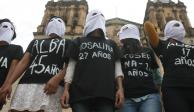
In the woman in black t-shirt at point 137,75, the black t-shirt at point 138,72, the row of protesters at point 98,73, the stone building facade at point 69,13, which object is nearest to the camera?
the row of protesters at point 98,73

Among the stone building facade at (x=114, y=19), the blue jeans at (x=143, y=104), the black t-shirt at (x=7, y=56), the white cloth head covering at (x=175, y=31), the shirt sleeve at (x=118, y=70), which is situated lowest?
the blue jeans at (x=143, y=104)

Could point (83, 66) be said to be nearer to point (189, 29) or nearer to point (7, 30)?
point (7, 30)

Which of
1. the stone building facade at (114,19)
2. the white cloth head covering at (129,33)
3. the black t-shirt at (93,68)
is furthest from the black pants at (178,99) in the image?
the stone building facade at (114,19)

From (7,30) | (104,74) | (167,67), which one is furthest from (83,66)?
(7,30)

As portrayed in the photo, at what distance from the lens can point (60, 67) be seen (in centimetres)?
415

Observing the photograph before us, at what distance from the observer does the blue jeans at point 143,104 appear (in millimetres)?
4082

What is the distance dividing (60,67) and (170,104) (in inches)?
53.8

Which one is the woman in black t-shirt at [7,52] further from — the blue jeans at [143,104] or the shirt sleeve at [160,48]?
the shirt sleeve at [160,48]

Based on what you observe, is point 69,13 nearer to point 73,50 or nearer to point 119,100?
point 73,50

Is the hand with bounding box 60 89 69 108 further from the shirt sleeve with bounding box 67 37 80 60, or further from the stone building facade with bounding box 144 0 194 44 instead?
the stone building facade with bounding box 144 0 194 44

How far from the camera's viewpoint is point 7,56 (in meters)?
4.55

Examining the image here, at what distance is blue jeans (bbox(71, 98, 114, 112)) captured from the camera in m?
3.69

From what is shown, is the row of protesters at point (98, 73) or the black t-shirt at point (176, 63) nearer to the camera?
the row of protesters at point (98, 73)

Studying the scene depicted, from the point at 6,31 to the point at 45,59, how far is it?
1.05 metres
